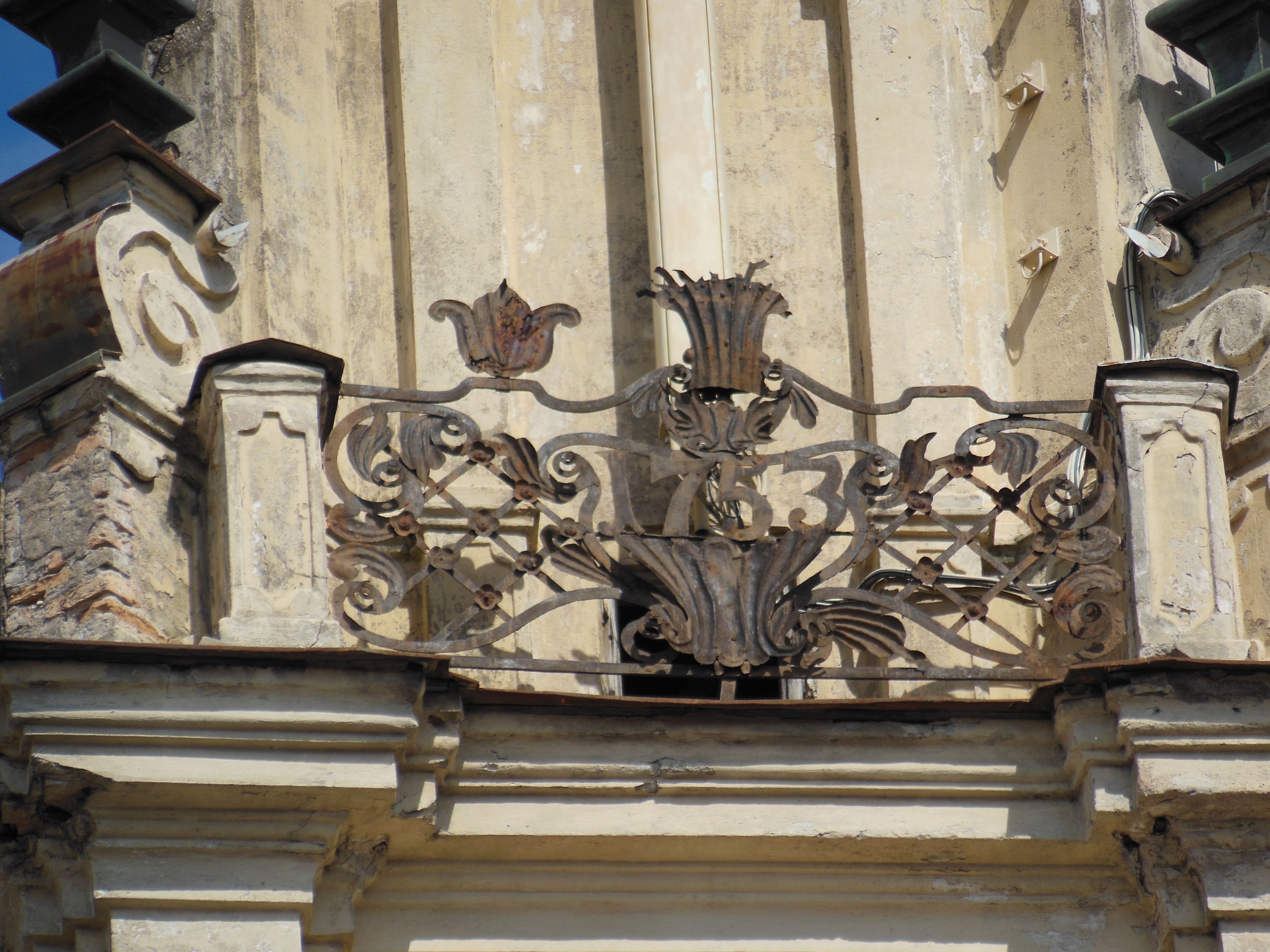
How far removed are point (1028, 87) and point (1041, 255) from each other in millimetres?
516

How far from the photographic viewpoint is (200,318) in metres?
6.53

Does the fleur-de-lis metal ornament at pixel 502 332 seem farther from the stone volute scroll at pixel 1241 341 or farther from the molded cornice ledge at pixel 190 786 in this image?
the stone volute scroll at pixel 1241 341

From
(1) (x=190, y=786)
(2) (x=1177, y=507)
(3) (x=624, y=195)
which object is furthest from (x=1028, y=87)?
(1) (x=190, y=786)

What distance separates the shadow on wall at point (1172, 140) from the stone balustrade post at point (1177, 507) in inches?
48.4

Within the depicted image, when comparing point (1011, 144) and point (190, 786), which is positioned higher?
point (1011, 144)

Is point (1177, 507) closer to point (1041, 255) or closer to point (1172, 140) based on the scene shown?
point (1041, 255)

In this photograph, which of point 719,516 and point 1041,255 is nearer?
point 719,516

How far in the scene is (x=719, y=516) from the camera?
6363 mm

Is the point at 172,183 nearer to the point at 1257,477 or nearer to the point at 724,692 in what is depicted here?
the point at 724,692

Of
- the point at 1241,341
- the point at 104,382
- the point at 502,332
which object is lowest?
the point at 104,382

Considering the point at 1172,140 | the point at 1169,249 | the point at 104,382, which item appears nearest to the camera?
the point at 104,382

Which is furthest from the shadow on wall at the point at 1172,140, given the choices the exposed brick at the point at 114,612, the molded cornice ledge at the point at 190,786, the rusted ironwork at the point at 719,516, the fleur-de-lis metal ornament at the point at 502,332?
the exposed brick at the point at 114,612

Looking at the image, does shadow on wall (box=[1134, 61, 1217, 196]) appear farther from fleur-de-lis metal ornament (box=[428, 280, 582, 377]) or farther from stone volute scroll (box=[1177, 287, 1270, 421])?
fleur-de-lis metal ornament (box=[428, 280, 582, 377])

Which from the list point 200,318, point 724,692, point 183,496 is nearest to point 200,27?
point 200,318
